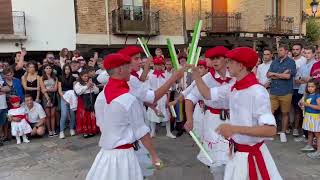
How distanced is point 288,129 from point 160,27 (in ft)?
31.4

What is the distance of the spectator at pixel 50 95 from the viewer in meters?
8.72

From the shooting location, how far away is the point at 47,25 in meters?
13.9

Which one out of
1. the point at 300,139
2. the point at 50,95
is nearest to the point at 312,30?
the point at 300,139

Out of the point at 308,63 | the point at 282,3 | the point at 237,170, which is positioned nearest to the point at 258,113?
the point at 237,170

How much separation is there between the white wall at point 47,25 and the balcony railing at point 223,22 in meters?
7.10

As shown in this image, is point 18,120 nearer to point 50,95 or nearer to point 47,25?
point 50,95

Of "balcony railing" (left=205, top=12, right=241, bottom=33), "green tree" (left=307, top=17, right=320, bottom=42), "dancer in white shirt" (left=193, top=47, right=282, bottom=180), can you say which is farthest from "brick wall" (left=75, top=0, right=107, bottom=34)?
"green tree" (left=307, top=17, right=320, bottom=42)

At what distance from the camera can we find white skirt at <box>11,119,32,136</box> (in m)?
8.15

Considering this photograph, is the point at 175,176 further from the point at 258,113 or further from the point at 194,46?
the point at 258,113

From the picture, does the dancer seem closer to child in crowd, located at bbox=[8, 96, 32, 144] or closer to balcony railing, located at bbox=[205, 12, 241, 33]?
child in crowd, located at bbox=[8, 96, 32, 144]

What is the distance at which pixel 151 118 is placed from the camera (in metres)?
8.41

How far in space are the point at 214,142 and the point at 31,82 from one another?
5.75m

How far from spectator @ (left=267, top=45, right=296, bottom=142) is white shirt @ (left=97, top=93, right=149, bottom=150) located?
5018mm

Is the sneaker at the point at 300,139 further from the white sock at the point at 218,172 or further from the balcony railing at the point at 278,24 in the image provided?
the balcony railing at the point at 278,24
